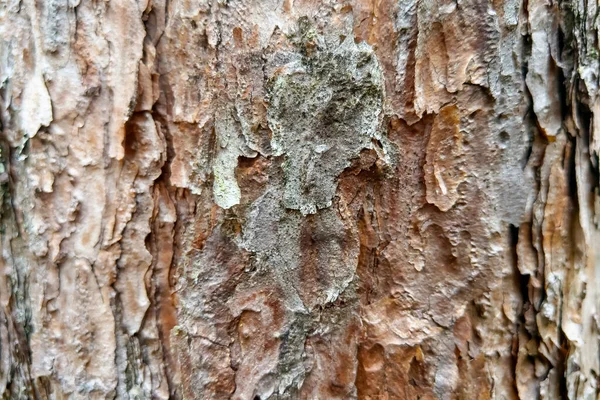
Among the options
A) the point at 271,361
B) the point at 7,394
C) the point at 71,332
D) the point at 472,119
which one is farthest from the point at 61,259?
the point at 472,119

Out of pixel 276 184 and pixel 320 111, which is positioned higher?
pixel 320 111

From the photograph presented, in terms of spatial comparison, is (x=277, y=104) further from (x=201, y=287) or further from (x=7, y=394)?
(x=7, y=394)

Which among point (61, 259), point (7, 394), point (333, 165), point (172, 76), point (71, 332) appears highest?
point (172, 76)

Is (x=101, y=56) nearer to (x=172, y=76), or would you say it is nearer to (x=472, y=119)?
(x=172, y=76)

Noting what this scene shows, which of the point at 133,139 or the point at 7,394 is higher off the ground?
the point at 133,139
